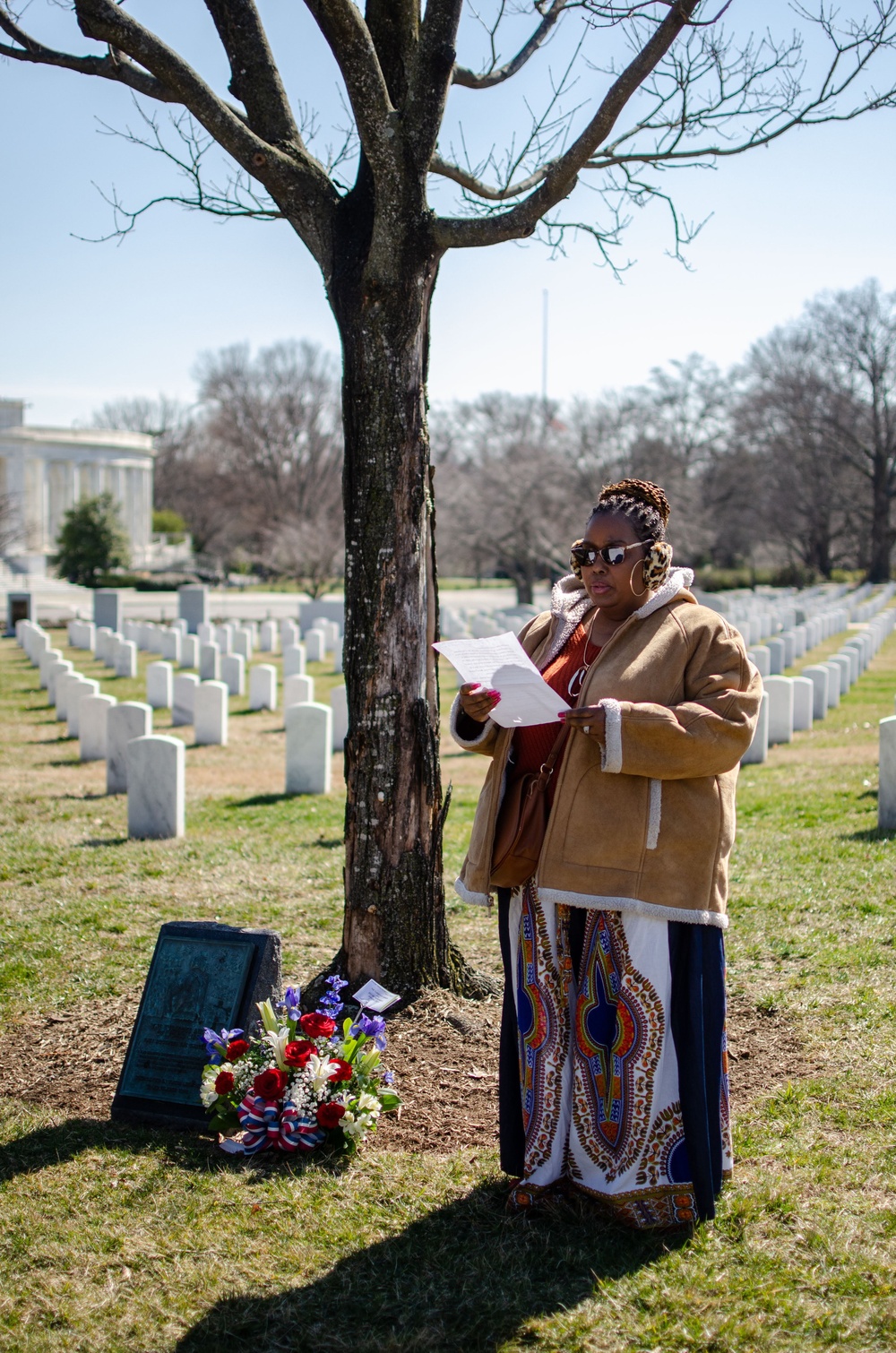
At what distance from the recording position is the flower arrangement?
3.68 metres

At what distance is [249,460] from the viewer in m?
61.0

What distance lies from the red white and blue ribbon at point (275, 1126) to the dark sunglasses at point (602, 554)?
1950 millimetres

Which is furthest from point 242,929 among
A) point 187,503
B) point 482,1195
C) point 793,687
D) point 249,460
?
point 187,503

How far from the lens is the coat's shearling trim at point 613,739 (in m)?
3.00

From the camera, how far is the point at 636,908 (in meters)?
3.08

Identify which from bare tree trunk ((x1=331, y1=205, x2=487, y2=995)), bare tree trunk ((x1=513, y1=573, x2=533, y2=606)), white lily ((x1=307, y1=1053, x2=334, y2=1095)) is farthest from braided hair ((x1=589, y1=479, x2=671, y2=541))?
bare tree trunk ((x1=513, y1=573, x2=533, y2=606))

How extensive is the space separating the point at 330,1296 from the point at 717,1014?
4.10 feet

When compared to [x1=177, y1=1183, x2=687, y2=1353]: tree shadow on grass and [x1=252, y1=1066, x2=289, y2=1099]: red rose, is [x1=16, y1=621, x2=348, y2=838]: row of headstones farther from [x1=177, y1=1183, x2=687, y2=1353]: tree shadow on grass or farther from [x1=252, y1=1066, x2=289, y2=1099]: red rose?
[x1=177, y1=1183, x2=687, y2=1353]: tree shadow on grass

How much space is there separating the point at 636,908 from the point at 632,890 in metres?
0.05

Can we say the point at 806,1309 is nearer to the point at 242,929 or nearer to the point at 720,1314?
the point at 720,1314

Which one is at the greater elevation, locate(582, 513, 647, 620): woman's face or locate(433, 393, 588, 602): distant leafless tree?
locate(433, 393, 588, 602): distant leafless tree

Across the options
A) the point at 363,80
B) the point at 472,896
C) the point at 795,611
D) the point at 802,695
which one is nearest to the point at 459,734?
the point at 472,896

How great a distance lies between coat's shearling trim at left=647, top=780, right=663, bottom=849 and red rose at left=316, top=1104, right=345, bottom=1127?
54.6 inches

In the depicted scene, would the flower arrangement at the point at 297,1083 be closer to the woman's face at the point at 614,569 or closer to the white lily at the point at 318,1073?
the white lily at the point at 318,1073
